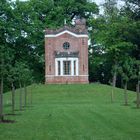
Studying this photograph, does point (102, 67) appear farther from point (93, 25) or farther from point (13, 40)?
point (13, 40)

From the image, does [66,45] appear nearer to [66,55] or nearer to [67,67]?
[66,55]

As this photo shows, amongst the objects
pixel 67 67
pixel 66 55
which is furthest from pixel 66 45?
pixel 67 67

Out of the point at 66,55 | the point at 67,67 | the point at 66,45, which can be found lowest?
the point at 67,67

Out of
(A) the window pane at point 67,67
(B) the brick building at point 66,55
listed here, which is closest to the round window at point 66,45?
(B) the brick building at point 66,55

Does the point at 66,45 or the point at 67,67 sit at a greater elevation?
the point at 66,45

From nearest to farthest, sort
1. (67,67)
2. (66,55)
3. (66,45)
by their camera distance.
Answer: (66,55), (67,67), (66,45)

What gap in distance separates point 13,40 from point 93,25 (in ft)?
42.0

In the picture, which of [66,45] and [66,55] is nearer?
[66,55]

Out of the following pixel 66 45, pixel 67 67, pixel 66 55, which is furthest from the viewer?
pixel 66 45

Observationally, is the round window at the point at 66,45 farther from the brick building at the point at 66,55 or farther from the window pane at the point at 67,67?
the window pane at the point at 67,67

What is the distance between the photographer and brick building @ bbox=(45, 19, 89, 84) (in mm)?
75625

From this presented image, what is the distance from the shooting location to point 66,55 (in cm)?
7519

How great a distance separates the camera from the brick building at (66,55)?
Answer: 248ft

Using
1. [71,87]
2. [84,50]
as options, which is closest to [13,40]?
[84,50]
